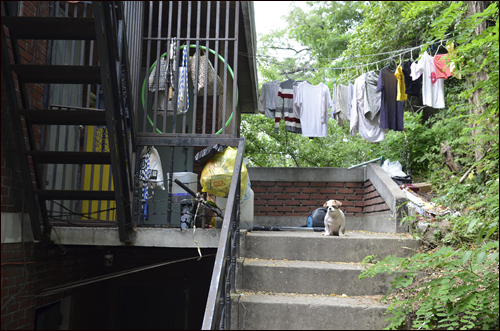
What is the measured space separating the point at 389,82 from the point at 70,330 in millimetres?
6188

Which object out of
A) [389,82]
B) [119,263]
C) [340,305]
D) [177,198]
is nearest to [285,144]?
[389,82]

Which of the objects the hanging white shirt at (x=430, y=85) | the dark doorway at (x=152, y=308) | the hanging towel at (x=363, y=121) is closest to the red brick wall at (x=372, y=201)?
the hanging towel at (x=363, y=121)

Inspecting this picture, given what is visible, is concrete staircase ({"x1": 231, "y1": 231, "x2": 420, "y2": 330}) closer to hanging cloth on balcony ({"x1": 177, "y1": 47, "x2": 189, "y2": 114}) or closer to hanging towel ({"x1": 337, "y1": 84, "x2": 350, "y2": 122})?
hanging cloth on balcony ({"x1": 177, "y1": 47, "x2": 189, "y2": 114})

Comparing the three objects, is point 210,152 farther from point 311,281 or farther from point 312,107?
point 312,107

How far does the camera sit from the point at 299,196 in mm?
6965

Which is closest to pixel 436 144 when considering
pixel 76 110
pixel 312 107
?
pixel 312 107

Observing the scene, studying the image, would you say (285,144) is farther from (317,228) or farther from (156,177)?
(156,177)

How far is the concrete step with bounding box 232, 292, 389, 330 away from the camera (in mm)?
3027

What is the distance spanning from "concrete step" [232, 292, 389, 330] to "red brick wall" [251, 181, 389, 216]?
3820mm

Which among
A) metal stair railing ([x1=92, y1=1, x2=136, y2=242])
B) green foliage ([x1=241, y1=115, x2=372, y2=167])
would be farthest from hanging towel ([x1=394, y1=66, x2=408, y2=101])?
green foliage ([x1=241, y1=115, x2=372, y2=167])

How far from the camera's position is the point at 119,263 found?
625 centimetres

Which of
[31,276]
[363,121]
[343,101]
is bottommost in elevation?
[31,276]

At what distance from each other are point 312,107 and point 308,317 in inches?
202

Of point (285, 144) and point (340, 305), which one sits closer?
point (340, 305)
